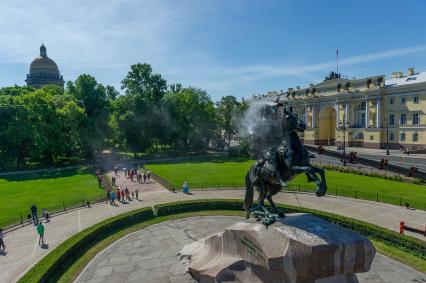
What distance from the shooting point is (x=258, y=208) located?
46.8 ft

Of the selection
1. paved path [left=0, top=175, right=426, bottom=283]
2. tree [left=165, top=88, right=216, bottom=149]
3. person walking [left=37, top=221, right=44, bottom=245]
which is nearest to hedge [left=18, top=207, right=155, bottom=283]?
paved path [left=0, top=175, right=426, bottom=283]

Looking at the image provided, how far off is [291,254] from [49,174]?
4591 centimetres

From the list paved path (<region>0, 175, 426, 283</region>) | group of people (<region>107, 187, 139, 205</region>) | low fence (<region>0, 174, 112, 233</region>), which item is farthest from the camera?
group of people (<region>107, 187, 139, 205</region>)

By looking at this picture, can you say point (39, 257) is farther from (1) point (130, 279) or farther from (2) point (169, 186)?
(2) point (169, 186)

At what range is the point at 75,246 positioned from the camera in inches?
691

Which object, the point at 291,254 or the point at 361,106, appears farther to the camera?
the point at 361,106

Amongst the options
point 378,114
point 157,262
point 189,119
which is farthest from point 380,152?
point 157,262

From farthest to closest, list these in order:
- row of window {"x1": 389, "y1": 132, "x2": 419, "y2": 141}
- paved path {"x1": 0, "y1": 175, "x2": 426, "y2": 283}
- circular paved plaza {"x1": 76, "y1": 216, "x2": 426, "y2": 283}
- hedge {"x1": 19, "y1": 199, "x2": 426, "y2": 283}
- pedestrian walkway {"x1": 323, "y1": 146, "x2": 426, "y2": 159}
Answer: row of window {"x1": 389, "y1": 132, "x2": 419, "y2": 141} → pedestrian walkway {"x1": 323, "y1": 146, "x2": 426, "y2": 159} → paved path {"x1": 0, "y1": 175, "x2": 426, "y2": 283} → hedge {"x1": 19, "y1": 199, "x2": 426, "y2": 283} → circular paved plaza {"x1": 76, "y1": 216, "x2": 426, "y2": 283}

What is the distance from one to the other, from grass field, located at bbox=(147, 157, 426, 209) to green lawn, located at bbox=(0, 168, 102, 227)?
981cm

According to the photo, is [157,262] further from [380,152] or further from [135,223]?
[380,152]

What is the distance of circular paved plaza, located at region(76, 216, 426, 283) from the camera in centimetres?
1451

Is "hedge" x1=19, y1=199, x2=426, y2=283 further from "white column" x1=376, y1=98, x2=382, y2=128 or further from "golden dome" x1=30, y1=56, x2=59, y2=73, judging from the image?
"golden dome" x1=30, y1=56, x2=59, y2=73

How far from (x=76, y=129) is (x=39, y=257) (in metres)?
42.0

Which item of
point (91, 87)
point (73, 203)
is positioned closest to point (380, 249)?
point (73, 203)
